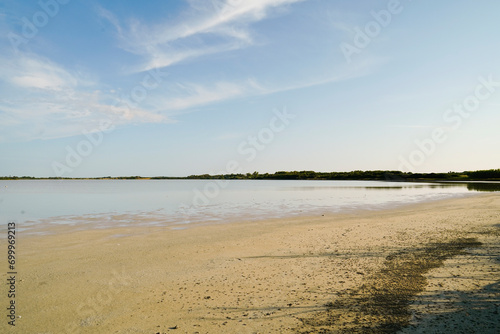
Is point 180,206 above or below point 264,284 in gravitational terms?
above

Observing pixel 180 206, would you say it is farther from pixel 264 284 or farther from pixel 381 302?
pixel 381 302

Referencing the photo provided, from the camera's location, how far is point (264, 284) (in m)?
8.38

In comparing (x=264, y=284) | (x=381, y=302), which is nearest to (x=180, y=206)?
(x=264, y=284)

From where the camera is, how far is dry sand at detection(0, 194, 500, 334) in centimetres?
626

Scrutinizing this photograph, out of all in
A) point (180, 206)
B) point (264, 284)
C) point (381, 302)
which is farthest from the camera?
point (180, 206)

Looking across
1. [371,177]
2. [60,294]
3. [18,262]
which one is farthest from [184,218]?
[371,177]

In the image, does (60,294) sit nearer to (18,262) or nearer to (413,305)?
(18,262)

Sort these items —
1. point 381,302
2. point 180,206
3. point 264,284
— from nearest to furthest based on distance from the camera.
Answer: point 381,302, point 264,284, point 180,206

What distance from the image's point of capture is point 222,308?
6945mm

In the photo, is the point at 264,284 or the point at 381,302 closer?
the point at 381,302

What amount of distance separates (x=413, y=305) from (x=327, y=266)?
3302 mm

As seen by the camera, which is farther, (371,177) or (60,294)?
(371,177)

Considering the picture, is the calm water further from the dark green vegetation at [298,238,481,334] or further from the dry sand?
the dark green vegetation at [298,238,481,334]

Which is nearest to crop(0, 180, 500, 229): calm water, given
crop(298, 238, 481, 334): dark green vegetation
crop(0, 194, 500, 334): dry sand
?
crop(0, 194, 500, 334): dry sand
